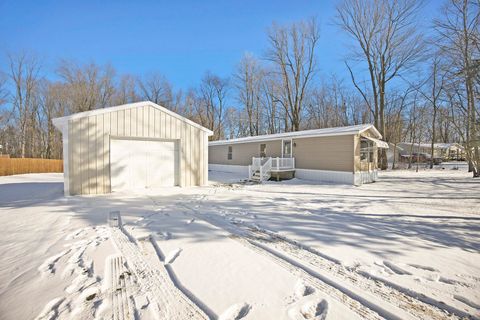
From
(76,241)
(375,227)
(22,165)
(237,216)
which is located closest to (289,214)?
(237,216)

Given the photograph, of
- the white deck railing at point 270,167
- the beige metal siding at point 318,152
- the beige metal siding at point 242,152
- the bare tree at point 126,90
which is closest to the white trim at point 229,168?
the beige metal siding at point 242,152

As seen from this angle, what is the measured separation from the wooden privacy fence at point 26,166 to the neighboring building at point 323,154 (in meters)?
16.3

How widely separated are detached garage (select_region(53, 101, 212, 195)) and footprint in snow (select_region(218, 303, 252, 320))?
7601 mm

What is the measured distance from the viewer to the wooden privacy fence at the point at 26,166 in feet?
51.3

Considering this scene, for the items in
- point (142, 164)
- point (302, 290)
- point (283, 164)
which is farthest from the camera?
point (283, 164)

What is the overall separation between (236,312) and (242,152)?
15.9 m

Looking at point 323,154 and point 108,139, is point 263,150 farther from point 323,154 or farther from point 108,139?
point 108,139

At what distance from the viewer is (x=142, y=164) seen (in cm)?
905

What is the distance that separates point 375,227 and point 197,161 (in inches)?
289

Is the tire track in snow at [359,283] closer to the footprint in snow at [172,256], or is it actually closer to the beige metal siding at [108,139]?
the footprint in snow at [172,256]

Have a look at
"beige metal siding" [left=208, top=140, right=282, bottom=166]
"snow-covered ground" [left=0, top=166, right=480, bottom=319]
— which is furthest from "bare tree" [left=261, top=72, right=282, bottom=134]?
"snow-covered ground" [left=0, top=166, right=480, bottom=319]

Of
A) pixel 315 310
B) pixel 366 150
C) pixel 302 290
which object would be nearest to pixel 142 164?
pixel 302 290

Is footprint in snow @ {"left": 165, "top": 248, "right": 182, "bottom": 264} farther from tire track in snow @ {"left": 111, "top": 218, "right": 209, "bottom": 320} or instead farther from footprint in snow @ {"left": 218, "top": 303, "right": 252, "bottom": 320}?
footprint in snow @ {"left": 218, "top": 303, "right": 252, "bottom": 320}

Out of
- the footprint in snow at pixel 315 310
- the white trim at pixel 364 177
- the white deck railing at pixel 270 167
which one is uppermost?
the white deck railing at pixel 270 167
